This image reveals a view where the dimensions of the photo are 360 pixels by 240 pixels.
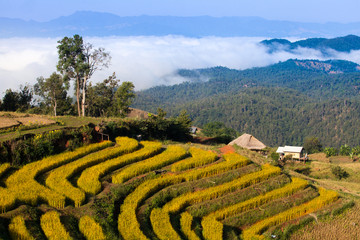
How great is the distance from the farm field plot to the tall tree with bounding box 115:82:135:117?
23.3 m

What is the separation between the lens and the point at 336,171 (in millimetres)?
38969

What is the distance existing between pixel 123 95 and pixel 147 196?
1220 inches

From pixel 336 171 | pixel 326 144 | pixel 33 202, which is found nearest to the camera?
pixel 33 202

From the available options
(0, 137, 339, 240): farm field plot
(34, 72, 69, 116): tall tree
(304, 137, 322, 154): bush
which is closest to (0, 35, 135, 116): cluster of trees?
(34, 72, 69, 116): tall tree

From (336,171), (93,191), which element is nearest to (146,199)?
(93,191)

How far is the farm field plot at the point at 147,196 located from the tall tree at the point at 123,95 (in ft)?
76.4

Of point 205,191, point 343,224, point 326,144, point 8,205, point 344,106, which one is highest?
point 8,205

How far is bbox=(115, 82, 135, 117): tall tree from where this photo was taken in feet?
162

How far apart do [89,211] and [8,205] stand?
3267 mm

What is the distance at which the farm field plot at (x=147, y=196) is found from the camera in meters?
15.9

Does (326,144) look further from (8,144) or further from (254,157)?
(8,144)

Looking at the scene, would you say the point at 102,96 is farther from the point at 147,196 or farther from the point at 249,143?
the point at 147,196

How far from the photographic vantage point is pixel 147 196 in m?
19.8

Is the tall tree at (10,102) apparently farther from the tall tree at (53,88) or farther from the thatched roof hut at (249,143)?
the thatched roof hut at (249,143)
